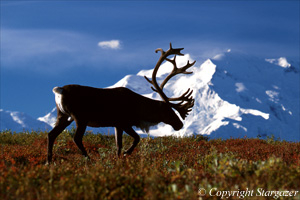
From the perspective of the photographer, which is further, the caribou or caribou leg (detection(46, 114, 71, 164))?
caribou leg (detection(46, 114, 71, 164))

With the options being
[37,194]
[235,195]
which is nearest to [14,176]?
[37,194]

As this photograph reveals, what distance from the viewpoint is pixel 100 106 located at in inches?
364

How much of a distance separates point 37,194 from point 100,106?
14.6 feet

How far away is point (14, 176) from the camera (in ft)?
18.5

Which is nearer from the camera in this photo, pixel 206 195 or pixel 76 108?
pixel 206 195

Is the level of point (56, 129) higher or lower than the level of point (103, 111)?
lower

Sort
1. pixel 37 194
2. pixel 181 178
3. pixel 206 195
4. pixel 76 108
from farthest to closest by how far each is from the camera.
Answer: pixel 76 108 < pixel 181 178 < pixel 206 195 < pixel 37 194

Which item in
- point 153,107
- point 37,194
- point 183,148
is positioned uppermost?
point 37,194

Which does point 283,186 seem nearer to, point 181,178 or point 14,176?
point 181,178

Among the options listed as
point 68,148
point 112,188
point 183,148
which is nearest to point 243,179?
point 112,188

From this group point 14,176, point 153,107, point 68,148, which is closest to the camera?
point 14,176

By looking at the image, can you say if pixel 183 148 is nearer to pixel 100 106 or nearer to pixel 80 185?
pixel 100 106

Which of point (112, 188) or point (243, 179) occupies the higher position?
Result: point (112, 188)

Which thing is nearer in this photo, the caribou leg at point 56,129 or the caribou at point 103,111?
the caribou at point 103,111
